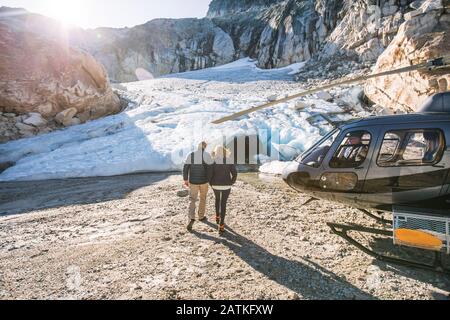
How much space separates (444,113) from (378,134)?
100cm

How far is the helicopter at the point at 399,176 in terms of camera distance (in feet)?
13.0

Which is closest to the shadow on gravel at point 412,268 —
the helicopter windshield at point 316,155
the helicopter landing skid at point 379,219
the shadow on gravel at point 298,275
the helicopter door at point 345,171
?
the helicopter landing skid at point 379,219

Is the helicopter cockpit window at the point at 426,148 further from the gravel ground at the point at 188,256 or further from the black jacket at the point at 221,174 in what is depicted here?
the black jacket at the point at 221,174

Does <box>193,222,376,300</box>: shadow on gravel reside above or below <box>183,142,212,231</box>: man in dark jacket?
below

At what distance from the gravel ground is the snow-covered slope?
4489 millimetres

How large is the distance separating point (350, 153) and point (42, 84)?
65.8 feet

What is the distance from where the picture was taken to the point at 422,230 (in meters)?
3.92

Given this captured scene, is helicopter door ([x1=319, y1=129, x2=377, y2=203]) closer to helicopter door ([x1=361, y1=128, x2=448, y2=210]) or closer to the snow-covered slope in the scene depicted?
helicopter door ([x1=361, y1=128, x2=448, y2=210])

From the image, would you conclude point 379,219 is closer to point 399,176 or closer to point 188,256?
point 399,176

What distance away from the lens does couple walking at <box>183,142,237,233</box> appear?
5.38 metres

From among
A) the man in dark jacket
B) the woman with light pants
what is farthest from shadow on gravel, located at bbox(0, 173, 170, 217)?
the woman with light pants

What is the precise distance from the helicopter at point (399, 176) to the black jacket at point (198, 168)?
1.69m

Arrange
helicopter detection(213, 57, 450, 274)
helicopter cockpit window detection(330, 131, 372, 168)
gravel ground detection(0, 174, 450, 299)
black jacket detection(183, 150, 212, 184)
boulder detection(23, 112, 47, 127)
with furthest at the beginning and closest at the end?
boulder detection(23, 112, 47, 127)
black jacket detection(183, 150, 212, 184)
helicopter cockpit window detection(330, 131, 372, 168)
helicopter detection(213, 57, 450, 274)
gravel ground detection(0, 174, 450, 299)
